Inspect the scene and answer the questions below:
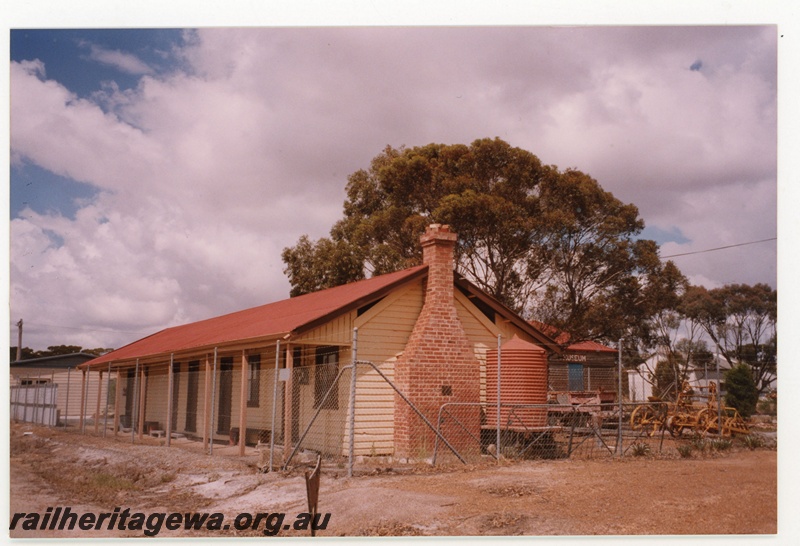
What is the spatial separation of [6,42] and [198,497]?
23.2 ft

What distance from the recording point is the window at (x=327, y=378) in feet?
51.5

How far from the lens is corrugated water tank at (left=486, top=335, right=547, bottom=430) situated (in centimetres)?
1531

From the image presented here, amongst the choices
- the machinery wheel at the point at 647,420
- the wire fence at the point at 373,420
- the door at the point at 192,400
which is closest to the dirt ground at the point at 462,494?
the wire fence at the point at 373,420

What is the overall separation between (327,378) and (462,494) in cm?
635

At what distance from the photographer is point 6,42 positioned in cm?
1032

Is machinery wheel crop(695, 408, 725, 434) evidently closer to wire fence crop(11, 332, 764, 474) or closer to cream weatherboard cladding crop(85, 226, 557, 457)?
wire fence crop(11, 332, 764, 474)

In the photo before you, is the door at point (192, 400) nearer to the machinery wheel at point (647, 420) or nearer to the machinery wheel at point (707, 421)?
the machinery wheel at point (647, 420)

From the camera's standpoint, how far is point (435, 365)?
15070mm

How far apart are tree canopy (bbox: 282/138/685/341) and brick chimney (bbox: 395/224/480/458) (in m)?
11.3

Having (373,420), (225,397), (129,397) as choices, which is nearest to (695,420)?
(373,420)

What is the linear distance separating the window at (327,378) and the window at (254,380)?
3.18m

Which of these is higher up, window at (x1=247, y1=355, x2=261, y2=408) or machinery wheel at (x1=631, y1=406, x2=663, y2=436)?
window at (x1=247, y1=355, x2=261, y2=408)

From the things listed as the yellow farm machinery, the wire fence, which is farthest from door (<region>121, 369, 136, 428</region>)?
the yellow farm machinery
